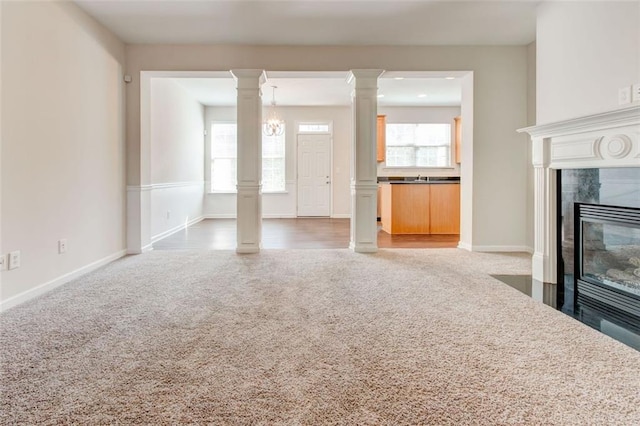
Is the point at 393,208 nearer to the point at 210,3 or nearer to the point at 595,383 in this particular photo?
the point at 210,3

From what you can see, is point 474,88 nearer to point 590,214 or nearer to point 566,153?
point 566,153

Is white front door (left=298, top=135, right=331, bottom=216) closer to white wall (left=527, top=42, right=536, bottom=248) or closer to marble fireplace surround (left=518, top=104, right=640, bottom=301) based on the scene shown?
white wall (left=527, top=42, right=536, bottom=248)

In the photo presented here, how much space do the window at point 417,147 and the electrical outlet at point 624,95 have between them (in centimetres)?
638

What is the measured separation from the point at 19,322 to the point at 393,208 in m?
5.15

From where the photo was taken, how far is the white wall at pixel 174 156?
5781 millimetres

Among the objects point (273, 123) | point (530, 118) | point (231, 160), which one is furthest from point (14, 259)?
point (231, 160)

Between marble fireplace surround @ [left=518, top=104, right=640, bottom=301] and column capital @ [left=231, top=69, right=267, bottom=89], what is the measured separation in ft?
10.0

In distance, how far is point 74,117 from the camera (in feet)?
11.4

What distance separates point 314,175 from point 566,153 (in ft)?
22.0

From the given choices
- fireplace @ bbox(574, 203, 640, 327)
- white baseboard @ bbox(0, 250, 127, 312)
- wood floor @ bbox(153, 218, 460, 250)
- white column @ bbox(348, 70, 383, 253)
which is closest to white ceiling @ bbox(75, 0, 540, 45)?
white column @ bbox(348, 70, 383, 253)

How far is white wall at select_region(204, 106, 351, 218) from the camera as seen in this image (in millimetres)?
9156

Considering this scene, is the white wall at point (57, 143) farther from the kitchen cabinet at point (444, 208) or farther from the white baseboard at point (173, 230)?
the kitchen cabinet at point (444, 208)

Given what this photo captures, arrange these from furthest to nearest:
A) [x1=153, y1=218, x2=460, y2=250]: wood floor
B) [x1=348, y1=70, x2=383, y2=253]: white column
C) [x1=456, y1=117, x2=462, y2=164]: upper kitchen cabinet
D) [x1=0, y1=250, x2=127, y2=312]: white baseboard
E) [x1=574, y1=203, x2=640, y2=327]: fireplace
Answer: [x1=456, y1=117, x2=462, y2=164]: upper kitchen cabinet < [x1=153, y1=218, x2=460, y2=250]: wood floor < [x1=348, y1=70, x2=383, y2=253]: white column < [x1=0, y1=250, x2=127, y2=312]: white baseboard < [x1=574, y1=203, x2=640, y2=327]: fireplace

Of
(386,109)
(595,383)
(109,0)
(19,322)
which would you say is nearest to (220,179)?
(386,109)
